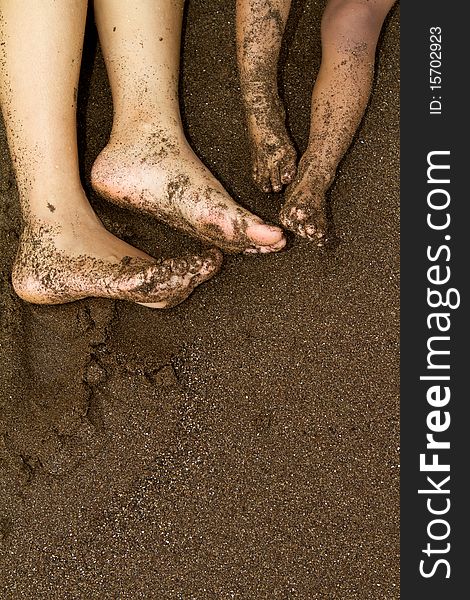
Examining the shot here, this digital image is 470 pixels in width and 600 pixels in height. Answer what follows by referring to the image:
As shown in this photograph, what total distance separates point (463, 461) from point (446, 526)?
0.46 ft

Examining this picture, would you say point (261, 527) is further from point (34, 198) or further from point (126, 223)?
point (34, 198)

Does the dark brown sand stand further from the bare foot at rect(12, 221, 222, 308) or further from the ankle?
the ankle

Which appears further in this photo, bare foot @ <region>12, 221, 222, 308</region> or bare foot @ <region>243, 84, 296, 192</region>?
bare foot @ <region>243, 84, 296, 192</region>

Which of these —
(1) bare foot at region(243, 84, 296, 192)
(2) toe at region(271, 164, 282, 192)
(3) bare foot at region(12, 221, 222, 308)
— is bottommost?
(3) bare foot at region(12, 221, 222, 308)

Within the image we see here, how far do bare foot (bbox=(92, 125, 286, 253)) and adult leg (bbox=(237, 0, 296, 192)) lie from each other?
128mm

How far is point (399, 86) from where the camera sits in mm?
1421

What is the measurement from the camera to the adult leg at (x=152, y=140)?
1.28m

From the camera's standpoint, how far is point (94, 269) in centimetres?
127

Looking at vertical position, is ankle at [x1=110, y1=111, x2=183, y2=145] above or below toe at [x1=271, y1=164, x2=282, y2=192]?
above

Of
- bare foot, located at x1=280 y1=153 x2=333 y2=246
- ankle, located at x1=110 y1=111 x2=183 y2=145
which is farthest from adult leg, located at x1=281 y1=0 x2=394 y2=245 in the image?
ankle, located at x1=110 y1=111 x2=183 y2=145

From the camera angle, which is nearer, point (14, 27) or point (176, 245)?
point (14, 27)

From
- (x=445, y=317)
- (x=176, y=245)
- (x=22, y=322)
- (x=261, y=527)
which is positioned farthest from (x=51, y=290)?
(x=445, y=317)

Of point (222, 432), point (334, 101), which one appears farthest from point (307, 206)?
point (222, 432)

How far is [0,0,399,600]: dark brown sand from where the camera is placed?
1324 millimetres
